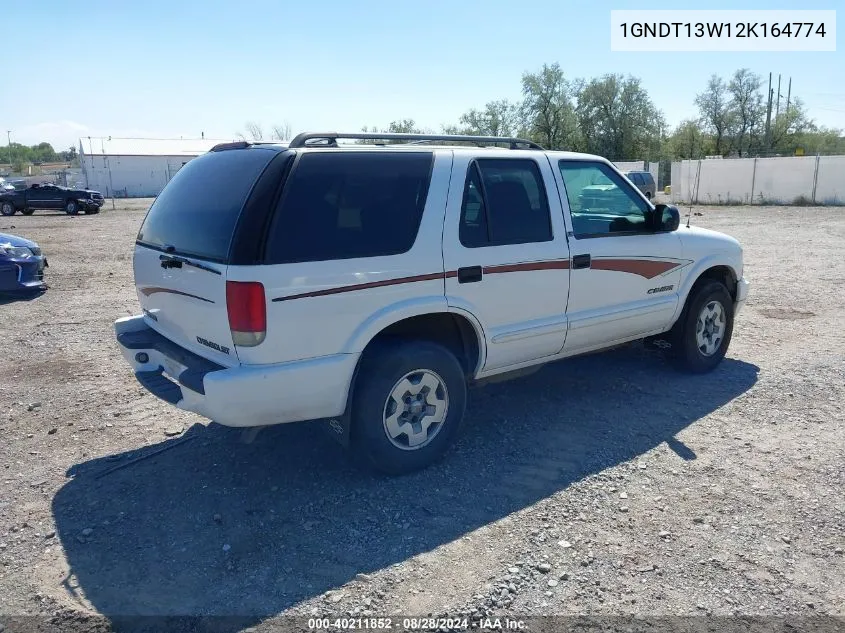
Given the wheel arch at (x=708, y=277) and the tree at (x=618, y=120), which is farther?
the tree at (x=618, y=120)

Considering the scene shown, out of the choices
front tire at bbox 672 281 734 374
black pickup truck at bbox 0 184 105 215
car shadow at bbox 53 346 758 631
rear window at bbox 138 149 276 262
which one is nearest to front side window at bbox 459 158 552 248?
rear window at bbox 138 149 276 262

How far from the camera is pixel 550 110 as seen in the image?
57688 mm

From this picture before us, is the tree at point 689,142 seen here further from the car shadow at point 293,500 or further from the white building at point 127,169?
the car shadow at point 293,500

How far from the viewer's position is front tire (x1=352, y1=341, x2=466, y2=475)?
3.79m

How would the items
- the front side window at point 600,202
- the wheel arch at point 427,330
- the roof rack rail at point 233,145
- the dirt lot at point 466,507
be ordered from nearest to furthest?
1. the dirt lot at point 466,507
2. the wheel arch at point 427,330
3. the roof rack rail at point 233,145
4. the front side window at point 600,202

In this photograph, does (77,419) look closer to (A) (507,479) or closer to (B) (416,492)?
(B) (416,492)

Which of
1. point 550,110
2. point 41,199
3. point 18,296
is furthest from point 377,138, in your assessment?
point 550,110

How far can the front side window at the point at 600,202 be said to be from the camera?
188 inches

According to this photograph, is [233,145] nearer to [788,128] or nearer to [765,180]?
[765,180]

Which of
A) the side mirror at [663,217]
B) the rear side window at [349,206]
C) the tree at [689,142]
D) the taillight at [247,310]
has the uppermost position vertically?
the tree at [689,142]

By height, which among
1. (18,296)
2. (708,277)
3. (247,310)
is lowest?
(18,296)

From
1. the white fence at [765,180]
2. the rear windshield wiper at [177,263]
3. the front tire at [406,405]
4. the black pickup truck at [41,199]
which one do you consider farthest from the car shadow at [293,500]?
the white fence at [765,180]

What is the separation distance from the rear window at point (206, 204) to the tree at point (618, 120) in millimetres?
56467

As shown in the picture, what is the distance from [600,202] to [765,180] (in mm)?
34909
